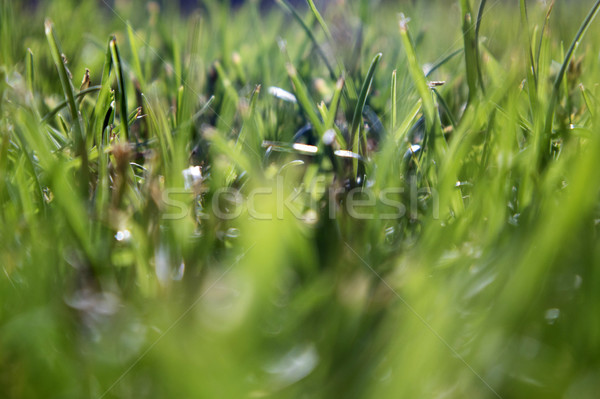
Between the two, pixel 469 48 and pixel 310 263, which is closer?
pixel 310 263

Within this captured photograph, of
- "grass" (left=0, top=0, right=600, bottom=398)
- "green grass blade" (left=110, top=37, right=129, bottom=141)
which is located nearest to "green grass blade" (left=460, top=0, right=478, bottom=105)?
"grass" (left=0, top=0, right=600, bottom=398)

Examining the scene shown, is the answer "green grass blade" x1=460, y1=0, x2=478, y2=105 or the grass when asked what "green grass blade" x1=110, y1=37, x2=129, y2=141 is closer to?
the grass

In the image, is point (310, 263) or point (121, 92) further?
point (121, 92)

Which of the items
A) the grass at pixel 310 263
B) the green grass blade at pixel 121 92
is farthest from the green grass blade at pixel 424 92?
the green grass blade at pixel 121 92

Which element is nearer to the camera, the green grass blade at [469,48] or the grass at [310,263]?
the grass at [310,263]

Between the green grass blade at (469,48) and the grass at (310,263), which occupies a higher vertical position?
the green grass blade at (469,48)

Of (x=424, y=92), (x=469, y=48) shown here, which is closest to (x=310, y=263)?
(x=424, y=92)

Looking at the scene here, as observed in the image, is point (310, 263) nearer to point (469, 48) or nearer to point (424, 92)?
point (424, 92)

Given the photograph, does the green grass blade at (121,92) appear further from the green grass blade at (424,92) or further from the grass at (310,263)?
the green grass blade at (424,92)

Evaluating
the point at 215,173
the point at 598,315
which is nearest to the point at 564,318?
the point at 598,315

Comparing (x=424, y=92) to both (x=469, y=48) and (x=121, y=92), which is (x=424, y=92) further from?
(x=121, y=92)

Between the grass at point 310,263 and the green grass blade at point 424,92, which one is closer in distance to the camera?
the grass at point 310,263

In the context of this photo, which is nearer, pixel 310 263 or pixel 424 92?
pixel 310 263
